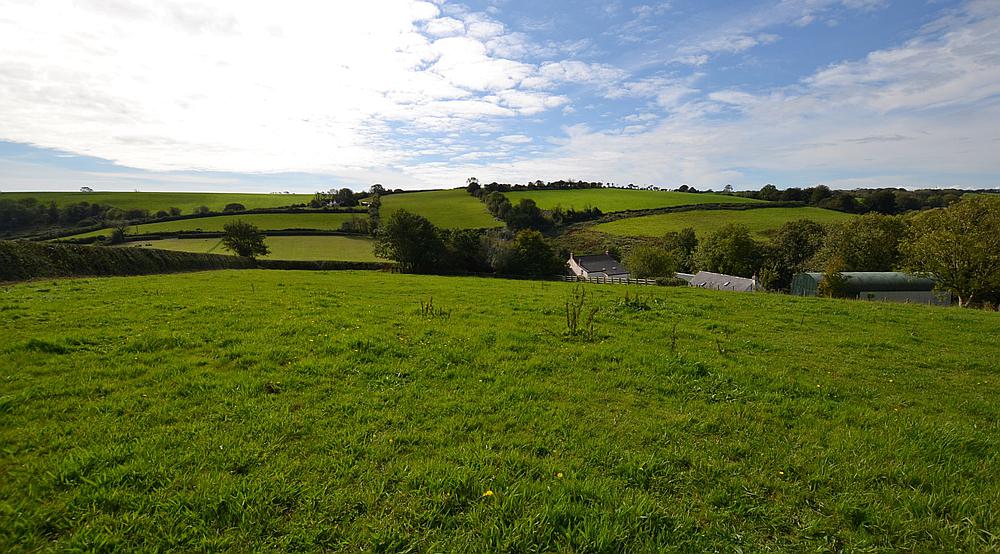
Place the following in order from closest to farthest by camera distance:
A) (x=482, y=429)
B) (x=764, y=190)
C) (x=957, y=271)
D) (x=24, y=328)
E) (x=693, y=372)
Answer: (x=482, y=429)
(x=693, y=372)
(x=24, y=328)
(x=957, y=271)
(x=764, y=190)

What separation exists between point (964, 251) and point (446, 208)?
92.1 meters

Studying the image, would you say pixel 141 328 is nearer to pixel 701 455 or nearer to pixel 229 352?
pixel 229 352

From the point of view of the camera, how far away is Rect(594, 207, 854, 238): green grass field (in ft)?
272

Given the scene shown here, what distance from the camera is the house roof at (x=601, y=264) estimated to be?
7944 cm

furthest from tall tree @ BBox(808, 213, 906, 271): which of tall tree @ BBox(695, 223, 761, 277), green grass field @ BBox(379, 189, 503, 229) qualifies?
green grass field @ BBox(379, 189, 503, 229)

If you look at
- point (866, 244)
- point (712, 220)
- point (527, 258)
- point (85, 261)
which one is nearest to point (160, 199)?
point (527, 258)

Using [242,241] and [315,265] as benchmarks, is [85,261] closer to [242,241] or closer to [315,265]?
[315,265]

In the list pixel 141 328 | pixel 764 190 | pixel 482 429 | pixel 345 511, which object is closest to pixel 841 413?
pixel 482 429

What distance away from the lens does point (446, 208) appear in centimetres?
10562

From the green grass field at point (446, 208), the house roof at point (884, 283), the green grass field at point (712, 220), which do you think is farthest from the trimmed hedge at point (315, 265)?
the green grass field at point (712, 220)

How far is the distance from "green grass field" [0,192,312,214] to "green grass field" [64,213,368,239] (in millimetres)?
15475

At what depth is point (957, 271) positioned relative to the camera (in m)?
26.7

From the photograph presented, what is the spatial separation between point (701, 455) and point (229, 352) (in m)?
8.14

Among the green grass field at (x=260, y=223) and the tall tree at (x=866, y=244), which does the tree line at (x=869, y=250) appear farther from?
the green grass field at (x=260, y=223)
